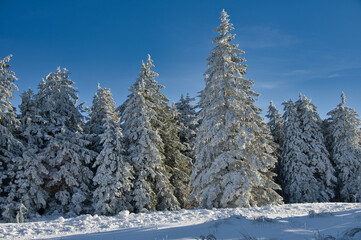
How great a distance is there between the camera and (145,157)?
1927 centimetres

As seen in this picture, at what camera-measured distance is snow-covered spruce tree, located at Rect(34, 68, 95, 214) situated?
1916 cm

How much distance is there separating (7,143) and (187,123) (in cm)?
1724

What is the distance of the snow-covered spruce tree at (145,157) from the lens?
60.1ft

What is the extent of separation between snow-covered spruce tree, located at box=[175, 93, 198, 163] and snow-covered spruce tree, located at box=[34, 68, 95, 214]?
10.3 m

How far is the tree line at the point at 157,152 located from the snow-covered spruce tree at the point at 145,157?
0.08 metres

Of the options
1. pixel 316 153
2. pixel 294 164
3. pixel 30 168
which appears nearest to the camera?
pixel 30 168

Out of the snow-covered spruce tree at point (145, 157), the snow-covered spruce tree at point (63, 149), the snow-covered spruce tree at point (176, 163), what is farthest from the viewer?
the snow-covered spruce tree at point (176, 163)

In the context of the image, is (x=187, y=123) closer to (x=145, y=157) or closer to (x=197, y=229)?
(x=145, y=157)

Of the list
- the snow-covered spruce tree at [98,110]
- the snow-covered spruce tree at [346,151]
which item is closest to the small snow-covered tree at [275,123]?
the snow-covered spruce tree at [346,151]

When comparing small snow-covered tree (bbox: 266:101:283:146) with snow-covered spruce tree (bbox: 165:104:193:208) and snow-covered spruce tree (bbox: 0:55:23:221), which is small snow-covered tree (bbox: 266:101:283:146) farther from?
snow-covered spruce tree (bbox: 0:55:23:221)

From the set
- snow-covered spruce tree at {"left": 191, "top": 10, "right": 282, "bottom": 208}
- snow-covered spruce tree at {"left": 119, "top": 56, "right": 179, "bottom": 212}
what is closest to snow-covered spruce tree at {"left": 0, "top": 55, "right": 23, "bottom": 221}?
snow-covered spruce tree at {"left": 119, "top": 56, "right": 179, "bottom": 212}

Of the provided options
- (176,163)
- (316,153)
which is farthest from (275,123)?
(176,163)

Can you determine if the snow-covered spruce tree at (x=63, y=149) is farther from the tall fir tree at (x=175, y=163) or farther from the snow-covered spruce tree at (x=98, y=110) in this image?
the tall fir tree at (x=175, y=163)

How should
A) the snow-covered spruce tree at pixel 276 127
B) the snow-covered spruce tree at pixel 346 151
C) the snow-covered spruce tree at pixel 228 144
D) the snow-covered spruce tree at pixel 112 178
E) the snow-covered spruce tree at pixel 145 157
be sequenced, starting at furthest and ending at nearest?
the snow-covered spruce tree at pixel 276 127 → the snow-covered spruce tree at pixel 346 151 → the snow-covered spruce tree at pixel 145 157 → the snow-covered spruce tree at pixel 112 178 → the snow-covered spruce tree at pixel 228 144
